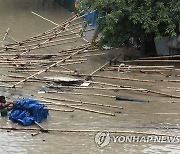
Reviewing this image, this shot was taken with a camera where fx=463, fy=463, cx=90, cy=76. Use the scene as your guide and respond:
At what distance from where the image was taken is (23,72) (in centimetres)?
1084

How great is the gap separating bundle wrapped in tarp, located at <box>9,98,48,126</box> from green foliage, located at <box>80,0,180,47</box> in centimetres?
390

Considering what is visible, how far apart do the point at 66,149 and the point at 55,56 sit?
5316 mm

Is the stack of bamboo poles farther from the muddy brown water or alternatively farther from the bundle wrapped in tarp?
the bundle wrapped in tarp

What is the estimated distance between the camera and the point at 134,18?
11086 mm

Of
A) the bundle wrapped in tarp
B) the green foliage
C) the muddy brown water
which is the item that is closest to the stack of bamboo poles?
the muddy brown water

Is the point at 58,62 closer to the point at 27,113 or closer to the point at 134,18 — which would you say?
the point at 134,18

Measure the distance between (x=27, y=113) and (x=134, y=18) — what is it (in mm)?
4259

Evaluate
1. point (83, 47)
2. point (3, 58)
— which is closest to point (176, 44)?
point (83, 47)

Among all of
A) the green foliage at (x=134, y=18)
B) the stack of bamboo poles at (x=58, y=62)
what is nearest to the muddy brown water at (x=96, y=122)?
the stack of bamboo poles at (x=58, y=62)

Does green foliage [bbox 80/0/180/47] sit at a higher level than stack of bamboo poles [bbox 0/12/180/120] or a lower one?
higher

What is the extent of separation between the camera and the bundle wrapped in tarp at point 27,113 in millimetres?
7902

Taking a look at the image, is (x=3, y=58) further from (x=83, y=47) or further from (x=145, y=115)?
(x=145, y=115)

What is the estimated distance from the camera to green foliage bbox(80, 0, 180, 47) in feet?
36.5

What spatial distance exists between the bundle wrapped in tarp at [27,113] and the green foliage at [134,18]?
3.90 meters
